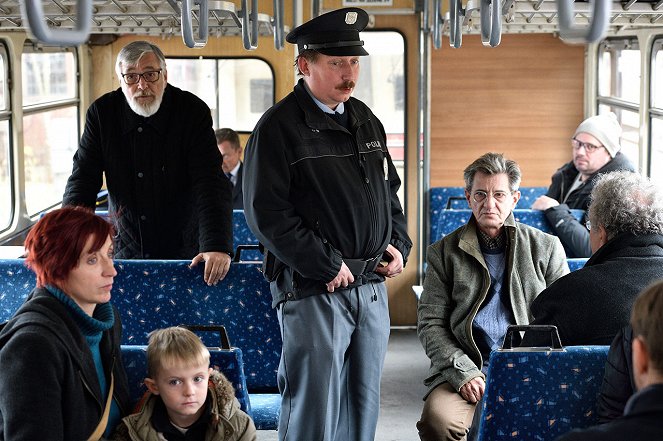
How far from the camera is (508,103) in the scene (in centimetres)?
814

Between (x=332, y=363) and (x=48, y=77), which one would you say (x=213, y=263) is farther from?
(x=48, y=77)

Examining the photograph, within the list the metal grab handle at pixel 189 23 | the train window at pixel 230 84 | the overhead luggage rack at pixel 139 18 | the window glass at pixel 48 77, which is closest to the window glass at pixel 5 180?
the window glass at pixel 48 77

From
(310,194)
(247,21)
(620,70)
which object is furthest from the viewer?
(620,70)

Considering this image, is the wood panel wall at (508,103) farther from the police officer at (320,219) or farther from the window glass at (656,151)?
the police officer at (320,219)

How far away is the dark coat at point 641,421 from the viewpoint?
5.35 ft

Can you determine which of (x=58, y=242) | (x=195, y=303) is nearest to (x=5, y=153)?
(x=195, y=303)

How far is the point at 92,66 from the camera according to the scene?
720 cm

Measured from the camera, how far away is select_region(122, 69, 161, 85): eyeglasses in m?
3.95

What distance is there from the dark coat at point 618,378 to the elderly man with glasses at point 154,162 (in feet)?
5.68

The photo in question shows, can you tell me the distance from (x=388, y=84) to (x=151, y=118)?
331 cm

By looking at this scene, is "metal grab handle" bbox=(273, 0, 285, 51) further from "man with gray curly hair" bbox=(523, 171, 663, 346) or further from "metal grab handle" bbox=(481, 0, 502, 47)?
"man with gray curly hair" bbox=(523, 171, 663, 346)

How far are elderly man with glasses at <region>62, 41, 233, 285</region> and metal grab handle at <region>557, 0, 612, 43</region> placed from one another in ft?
7.80

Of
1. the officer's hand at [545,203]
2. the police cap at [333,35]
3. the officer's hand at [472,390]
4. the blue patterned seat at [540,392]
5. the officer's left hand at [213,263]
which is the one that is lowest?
the officer's hand at [472,390]

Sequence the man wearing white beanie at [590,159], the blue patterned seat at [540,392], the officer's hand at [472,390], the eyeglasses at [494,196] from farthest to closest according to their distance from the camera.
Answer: the man wearing white beanie at [590,159] < the eyeglasses at [494,196] < the officer's hand at [472,390] < the blue patterned seat at [540,392]
